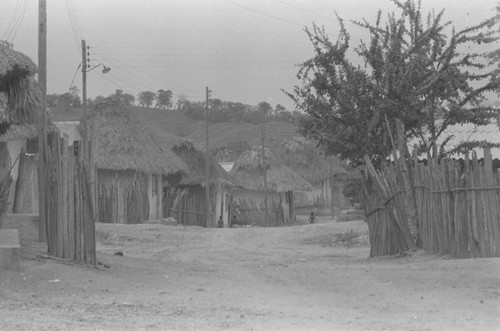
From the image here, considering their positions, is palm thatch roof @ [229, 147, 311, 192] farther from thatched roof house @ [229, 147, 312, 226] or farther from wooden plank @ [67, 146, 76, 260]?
wooden plank @ [67, 146, 76, 260]

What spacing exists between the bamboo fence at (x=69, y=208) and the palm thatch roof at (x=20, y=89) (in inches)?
54.6

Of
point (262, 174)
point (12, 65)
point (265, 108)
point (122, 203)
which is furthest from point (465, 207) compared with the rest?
point (265, 108)

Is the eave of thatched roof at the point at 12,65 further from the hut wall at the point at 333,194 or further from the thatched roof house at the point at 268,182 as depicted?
the hut wall at the point at 333,194

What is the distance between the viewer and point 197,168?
39.2 metres

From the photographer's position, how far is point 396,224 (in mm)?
13266

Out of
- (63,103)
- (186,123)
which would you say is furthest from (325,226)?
(186,123)

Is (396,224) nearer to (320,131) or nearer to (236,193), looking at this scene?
(320,131)

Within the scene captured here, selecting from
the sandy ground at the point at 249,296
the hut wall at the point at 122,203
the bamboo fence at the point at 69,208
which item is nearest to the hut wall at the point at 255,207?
the hut wall at the point at 122,203

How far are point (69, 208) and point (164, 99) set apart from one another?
85753 millimetres

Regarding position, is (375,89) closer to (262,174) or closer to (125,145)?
(125,145)

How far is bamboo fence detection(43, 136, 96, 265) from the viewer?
31.7 feet

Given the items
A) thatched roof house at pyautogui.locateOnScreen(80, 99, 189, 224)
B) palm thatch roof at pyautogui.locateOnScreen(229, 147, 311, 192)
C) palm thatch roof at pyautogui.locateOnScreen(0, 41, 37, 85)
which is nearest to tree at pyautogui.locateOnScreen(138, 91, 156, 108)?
palm thatch roof at pyautogui.locateOnScreen(229, 147, 311, 192)

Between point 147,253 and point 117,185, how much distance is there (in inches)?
457

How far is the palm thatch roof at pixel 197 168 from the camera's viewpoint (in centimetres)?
3831
